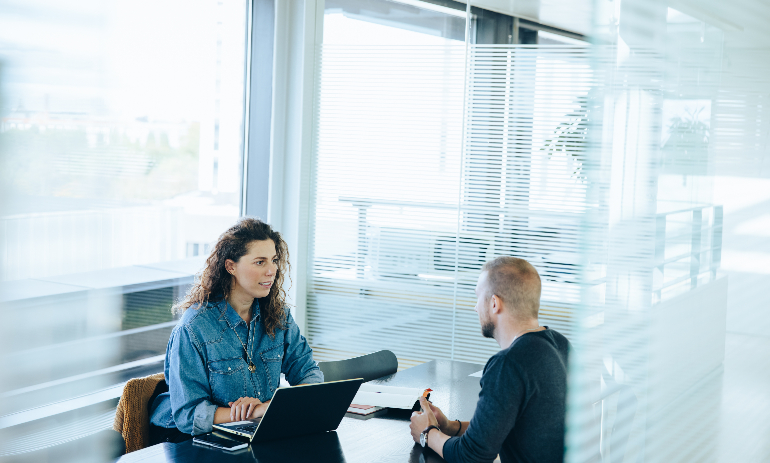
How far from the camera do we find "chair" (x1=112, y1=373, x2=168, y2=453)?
2426mm

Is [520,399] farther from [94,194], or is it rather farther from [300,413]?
[94,194]

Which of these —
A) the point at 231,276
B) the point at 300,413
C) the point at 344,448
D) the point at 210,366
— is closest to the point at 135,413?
the point at 210,366

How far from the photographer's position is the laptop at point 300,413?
2004 millimetres

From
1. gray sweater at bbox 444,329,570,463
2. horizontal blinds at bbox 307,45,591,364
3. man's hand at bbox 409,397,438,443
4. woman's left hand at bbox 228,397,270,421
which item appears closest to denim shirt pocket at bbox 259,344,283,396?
woman's left hand at bbox 228,397,270,421

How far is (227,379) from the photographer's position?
8.07ft

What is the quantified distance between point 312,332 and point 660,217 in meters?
4.69

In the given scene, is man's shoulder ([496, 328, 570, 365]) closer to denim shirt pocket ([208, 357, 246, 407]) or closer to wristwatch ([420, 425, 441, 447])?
wristwatch ([420, 425, 441, 447])

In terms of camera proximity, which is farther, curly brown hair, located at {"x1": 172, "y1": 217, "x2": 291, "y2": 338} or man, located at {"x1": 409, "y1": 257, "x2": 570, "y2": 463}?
curly brown hair, located at {"x1": 172, "y1": 217, "x2": 291, "y2": 338}

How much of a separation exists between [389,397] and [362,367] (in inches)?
29.6

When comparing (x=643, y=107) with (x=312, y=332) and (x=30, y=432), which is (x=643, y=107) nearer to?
(x=30, y=432)

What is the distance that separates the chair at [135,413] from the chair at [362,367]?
84 centimetres

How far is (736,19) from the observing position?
20.9 inches

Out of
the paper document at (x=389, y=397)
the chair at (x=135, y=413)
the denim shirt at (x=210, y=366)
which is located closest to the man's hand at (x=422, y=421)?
the paper document at (x=389, y=397)

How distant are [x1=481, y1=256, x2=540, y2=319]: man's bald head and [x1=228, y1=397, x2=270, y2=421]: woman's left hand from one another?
34.1 inches
